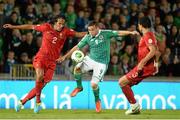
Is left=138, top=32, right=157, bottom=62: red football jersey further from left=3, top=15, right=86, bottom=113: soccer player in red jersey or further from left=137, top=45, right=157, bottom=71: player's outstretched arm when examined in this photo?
left=3, top=15, right=86, bottom=113: soccer player in red jersey

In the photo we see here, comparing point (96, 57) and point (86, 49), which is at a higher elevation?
point (86, 49)

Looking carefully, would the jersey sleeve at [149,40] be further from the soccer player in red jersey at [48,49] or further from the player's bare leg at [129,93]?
the soccer player in red jersey at [48,49]

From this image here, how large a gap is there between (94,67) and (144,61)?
5.45 feet

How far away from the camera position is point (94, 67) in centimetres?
1487

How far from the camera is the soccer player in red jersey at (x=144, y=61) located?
1359 cm

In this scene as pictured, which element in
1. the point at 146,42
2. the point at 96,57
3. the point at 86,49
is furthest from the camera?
the point at 86,49

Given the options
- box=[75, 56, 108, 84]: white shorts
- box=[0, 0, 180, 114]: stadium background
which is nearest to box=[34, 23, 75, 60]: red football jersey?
box=[75, 56, 108, 84]: white shorts

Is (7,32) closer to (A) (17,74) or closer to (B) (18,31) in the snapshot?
(B) (18,31)

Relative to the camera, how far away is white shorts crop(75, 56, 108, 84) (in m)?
14.8

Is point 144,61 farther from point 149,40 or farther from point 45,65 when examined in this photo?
point 45,65

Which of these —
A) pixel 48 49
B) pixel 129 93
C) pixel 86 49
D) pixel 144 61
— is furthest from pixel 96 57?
pixel 86 49

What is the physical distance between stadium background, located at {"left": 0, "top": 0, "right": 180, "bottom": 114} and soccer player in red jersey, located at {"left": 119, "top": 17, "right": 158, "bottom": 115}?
3804mm

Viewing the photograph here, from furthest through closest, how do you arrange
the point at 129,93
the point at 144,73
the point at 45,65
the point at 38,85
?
the point at 45,65, the point at 38,85, the point at 129,93, the point at 144,73

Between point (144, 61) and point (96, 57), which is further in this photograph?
point (96, 57)
